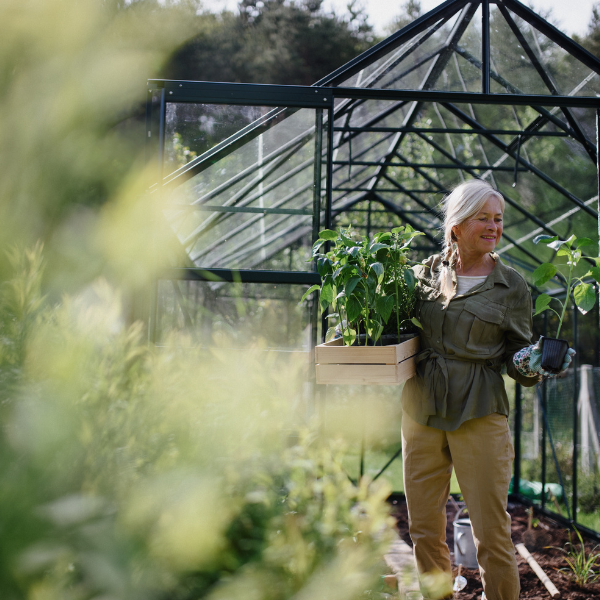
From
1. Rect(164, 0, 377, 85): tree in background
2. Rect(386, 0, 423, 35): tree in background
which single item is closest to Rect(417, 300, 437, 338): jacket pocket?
Rect(164, 0, 377, 85): tree in background

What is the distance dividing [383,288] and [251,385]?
1.74m

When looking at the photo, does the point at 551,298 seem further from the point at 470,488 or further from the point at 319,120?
the point at 319,120

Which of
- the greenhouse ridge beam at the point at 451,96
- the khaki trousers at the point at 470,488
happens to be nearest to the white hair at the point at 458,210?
the khaki trousers at the point at 470,488

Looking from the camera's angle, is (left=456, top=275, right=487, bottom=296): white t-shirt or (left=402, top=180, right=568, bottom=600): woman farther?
(left=456, top=275, right=487, bottom=296): white t-shirt

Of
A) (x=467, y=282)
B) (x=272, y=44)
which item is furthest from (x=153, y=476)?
(x=272, y=44)

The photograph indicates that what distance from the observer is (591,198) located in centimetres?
461

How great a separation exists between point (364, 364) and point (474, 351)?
0.45m

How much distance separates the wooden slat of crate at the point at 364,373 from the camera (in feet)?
7.03

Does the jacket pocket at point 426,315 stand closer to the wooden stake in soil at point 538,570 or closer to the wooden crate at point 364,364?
the wooden crate at point 364,364

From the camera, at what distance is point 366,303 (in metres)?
2.27

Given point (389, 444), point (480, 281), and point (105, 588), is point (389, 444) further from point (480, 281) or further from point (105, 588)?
point (105, 588)

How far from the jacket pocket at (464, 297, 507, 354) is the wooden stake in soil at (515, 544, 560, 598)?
1680 millimetres

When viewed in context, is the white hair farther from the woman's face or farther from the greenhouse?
the greenhouse

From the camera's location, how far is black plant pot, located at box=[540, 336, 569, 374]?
2.01 metres
